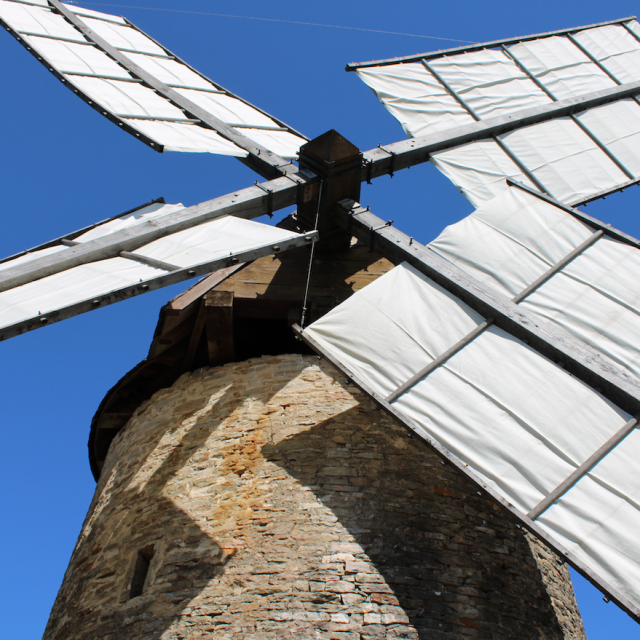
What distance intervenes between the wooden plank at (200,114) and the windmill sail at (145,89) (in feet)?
0.04

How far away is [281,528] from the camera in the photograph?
5.33 meters

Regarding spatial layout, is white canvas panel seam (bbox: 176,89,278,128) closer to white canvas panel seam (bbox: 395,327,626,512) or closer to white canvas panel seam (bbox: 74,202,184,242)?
white canvas panel seam (bbox: 74,202,184,242)

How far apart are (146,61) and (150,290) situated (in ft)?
19.7

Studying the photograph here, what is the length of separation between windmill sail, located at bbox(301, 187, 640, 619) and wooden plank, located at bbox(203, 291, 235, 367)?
5.61ft

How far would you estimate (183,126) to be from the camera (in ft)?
26.0

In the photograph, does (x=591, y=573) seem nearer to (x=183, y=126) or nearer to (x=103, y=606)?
(x=103, y=606)

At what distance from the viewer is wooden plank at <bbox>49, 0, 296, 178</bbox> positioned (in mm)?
7742

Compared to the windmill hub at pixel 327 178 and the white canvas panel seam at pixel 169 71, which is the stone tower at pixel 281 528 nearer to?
the windmill hub at pixel 327 178

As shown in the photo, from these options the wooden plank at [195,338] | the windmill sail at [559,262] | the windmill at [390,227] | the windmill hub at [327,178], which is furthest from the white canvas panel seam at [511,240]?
the wooden plank at [195,338]

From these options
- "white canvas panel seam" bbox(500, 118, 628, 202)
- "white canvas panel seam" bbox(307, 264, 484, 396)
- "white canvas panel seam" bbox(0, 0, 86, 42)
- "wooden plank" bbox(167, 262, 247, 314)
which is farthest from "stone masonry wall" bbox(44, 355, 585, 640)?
"white canvas panel seam" bbox(0, 0, 86, 42)

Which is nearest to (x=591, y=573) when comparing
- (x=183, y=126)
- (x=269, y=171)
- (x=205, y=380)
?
(x=205, y=380)

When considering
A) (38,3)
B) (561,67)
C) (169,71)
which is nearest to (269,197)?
(169,71)

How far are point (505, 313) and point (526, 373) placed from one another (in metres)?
0.60

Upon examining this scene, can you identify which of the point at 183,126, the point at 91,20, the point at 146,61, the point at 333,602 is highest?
the point at 91,20
